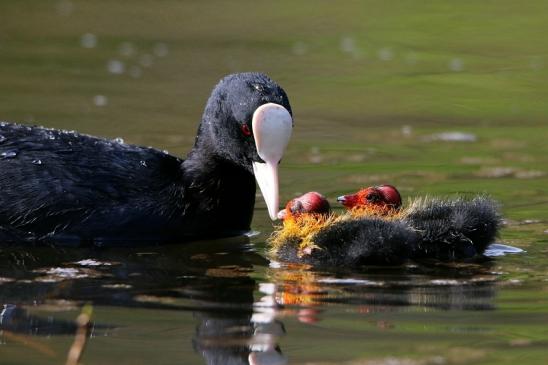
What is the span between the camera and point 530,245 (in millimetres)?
6254

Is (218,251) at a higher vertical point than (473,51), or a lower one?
lower

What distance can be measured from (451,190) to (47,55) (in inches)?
224

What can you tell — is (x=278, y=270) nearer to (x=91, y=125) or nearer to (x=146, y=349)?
(x=146, y=349)

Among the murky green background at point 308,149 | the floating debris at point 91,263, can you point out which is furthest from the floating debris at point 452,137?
the floating debris at point 91,263

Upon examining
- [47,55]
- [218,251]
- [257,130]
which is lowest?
[218,251]

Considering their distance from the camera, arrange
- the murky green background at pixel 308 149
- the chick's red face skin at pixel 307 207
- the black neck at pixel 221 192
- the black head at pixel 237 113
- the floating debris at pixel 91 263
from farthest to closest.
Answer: the black neck at pixel 221 192 → the black head at pixel 237 113 → the floating debris at pixel 91 263 → the chick's red face skin at pixel 307 207 → the murky green background at pixel 308 149

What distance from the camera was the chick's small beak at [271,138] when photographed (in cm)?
604

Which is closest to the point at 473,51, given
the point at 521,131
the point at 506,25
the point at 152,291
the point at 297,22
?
the point at 506,25

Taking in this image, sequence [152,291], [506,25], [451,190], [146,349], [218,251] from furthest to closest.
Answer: [506,25] < [451,190] < [218,251] < [152,291] < [146,349]

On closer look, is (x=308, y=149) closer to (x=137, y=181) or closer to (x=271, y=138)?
(x=137, y=181)

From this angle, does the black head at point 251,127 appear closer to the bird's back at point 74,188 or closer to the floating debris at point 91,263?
the bird's back at point 74,188

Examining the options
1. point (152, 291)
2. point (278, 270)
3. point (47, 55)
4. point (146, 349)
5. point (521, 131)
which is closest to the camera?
point (146, 349)

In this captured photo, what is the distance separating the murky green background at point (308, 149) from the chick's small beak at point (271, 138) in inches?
13.3

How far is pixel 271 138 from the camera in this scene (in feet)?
19.9
